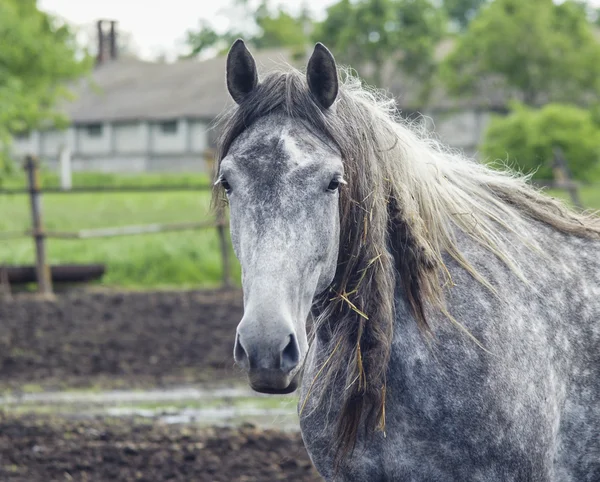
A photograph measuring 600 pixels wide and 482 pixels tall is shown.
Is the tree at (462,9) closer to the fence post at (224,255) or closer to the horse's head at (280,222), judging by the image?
the fence post at (224,255)

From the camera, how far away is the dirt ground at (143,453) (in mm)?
4395

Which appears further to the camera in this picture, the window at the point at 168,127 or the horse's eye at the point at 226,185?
the window at the point at 168,127

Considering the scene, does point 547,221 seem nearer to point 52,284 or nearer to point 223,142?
point 223,142

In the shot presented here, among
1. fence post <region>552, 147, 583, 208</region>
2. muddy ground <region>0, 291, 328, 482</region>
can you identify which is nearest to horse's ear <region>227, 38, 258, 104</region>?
muddy ground <region>0, 291, 328, 482</region>

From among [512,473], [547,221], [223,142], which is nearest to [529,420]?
[512,473]

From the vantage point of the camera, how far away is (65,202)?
22.8 meters

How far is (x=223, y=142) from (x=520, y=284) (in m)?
1.09

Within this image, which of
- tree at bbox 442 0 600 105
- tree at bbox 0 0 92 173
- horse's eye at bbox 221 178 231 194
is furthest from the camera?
tree at bbox 442 0 600 105

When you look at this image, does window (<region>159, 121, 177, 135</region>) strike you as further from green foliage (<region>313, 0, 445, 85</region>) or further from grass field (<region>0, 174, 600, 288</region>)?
grass field (<region>0, 174, 600, 288</region>)

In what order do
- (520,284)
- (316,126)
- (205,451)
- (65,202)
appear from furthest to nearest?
(65,202) → (205,451) → (520,284) → (316,126)

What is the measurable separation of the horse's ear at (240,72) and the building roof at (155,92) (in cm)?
3601

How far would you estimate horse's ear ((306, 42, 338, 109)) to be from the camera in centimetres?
247

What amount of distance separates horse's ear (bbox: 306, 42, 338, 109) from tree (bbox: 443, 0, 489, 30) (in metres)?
49.2

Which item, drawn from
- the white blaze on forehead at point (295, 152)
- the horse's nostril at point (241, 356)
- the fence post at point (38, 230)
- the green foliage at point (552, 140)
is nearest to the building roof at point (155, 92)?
the green foliage at point (552, 140)
